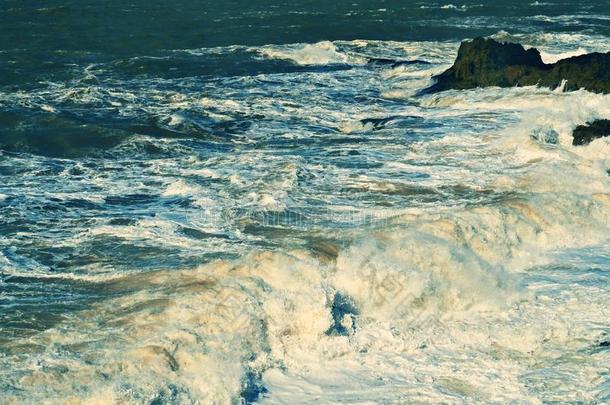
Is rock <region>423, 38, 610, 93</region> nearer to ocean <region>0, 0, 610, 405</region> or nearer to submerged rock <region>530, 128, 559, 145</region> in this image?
ocean <region>0, 0, 610, 405</region>

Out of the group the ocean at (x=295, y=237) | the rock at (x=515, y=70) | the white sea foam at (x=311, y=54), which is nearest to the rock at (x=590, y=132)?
the ocean at (x=295, y=237)

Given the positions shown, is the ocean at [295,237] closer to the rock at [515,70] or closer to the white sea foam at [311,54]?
the rock at [515,70]

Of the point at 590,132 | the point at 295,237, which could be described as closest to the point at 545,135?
the point at 590,132

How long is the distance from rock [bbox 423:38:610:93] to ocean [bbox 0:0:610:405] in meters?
0.46

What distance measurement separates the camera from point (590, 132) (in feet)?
69.6

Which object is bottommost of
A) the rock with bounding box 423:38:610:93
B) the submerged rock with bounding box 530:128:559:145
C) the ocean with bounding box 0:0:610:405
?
the ocean with bounding box 0:0:610:405

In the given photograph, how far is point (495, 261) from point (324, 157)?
18.5 feet

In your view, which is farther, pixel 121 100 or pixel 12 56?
pixel 12 56

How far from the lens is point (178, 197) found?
1736cm

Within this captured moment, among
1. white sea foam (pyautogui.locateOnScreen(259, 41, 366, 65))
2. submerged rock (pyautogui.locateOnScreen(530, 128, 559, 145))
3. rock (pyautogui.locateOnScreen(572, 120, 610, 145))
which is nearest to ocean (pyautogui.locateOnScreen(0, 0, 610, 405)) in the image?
submerged rock (pyautogui.locateOnScreen(530, 128, 559, 145))

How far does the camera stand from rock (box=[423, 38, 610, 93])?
25.3 metres

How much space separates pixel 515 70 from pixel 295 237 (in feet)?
42.4

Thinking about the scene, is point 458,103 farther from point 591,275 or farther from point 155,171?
point 591,275

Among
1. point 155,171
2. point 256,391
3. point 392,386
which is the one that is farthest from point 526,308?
point 155,171
